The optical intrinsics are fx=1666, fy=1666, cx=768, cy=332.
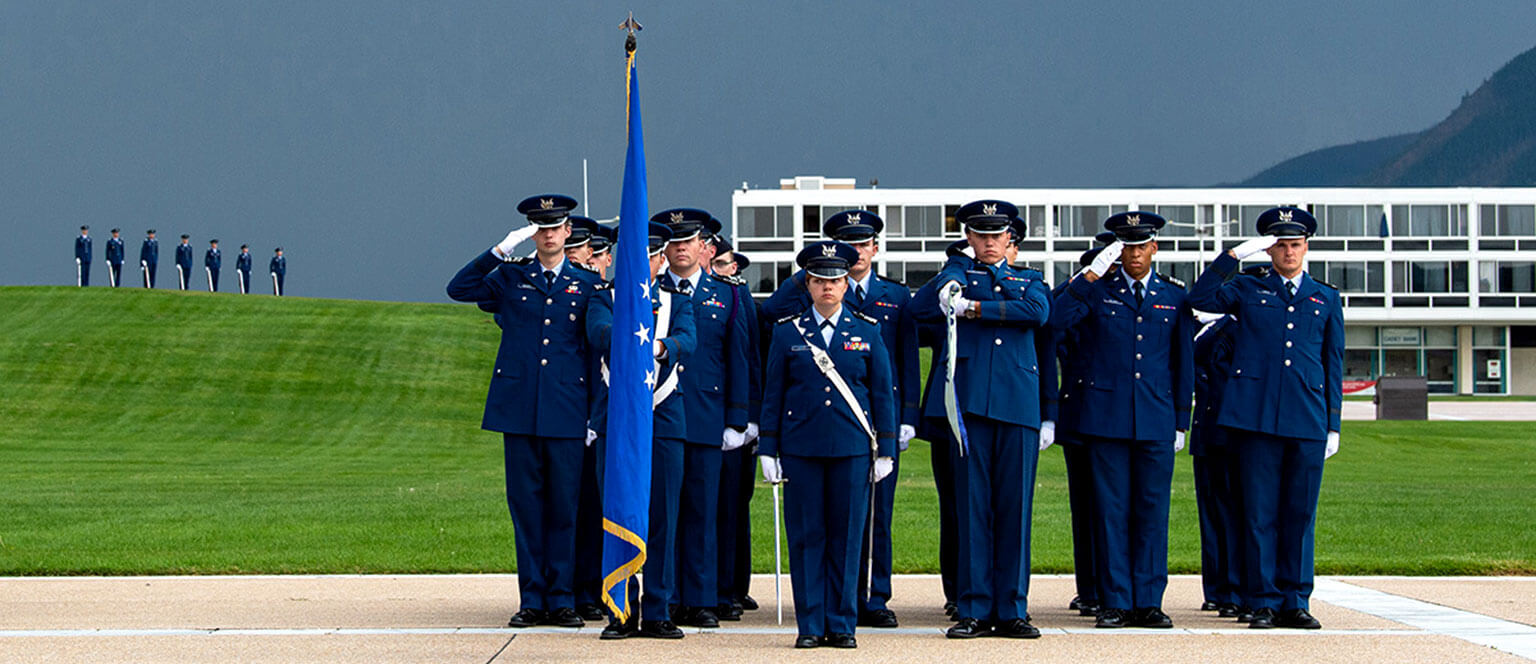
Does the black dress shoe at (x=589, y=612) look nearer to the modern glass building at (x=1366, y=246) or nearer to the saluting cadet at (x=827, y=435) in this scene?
the saluting cadet at (x=827, y=435)

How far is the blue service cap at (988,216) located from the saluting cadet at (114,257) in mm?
50015

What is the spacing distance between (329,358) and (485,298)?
36.7 m

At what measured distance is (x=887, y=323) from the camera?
9492mm

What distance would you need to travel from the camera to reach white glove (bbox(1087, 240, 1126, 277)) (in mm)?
9102

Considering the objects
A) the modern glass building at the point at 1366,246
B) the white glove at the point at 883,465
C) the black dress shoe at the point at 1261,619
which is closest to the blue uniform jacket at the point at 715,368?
the white glove at the point at 883,465

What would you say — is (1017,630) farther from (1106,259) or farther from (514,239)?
(514,239)

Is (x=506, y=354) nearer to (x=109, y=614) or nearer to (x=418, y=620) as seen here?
(x=418, y=620)

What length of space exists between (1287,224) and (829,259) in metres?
2.76

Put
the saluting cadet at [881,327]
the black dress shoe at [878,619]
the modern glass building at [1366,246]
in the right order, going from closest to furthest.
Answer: the black dress shoe at [878,619]
the saluting cadet at [881,327]
the modern glass building at [1366,246]

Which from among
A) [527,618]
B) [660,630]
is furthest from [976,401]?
[527,618]

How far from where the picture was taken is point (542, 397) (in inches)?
353

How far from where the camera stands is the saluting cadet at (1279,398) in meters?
9.11

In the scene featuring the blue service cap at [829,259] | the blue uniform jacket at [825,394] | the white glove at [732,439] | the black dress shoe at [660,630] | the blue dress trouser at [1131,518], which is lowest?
the black dress shoe at [660,630]

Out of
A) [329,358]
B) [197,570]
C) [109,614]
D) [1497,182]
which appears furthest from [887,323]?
[1497,182]
